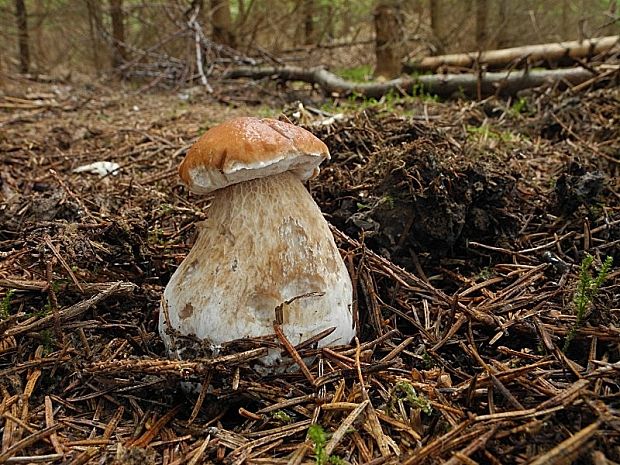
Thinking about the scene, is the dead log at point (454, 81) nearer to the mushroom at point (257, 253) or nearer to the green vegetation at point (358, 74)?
the green vegetation at point (358, 74)

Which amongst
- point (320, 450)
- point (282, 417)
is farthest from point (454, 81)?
point (320, 450)

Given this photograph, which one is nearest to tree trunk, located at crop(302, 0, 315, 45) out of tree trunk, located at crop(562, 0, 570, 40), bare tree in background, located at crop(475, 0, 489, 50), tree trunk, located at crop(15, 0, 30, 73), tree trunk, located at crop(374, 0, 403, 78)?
tree trunk, located at crop(374, 0, 403, 78)

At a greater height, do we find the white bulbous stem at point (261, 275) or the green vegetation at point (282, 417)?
the white bulbous stem at point (261, 275)

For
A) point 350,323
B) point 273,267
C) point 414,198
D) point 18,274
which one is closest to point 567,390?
point 350,323

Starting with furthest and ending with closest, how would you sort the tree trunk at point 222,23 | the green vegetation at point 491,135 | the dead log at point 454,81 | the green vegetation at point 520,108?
the tree trunk at point 222,23 → the dead log at point 454,81 → the green vegetation at point 520,108 → the green vegetation at point 491,135

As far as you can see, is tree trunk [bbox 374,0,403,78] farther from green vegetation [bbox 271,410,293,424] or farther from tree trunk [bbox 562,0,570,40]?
green vegetation [bbox 271,410,293,424]

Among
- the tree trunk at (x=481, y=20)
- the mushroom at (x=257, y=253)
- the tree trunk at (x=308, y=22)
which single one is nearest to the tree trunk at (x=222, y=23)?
the tree trunk at (x=308, y=22)

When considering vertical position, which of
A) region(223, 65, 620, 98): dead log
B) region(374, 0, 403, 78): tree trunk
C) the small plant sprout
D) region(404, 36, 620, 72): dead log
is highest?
region(374, 0, 403, 78): tree trunk

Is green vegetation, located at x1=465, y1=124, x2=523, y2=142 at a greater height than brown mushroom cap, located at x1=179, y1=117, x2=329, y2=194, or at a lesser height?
lesser
